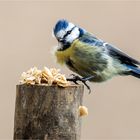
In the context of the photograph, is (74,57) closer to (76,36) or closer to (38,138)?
(76,36)

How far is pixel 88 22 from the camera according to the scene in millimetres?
5375

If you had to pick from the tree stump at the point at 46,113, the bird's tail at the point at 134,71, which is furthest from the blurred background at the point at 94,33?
the tree stump at the point at 46,113

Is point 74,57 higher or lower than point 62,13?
lower

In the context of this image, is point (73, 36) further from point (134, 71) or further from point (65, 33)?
point (134, 71)

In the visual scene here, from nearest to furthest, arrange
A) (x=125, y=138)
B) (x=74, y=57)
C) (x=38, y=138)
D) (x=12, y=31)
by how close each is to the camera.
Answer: (x=38, y=138) < (x=74, y=57) < (x=125, y=138) < (x=12, y=31)

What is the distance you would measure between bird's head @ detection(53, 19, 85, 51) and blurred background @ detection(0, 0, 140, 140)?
2.17 feet

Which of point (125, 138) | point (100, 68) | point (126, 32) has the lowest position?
point (125, 138)

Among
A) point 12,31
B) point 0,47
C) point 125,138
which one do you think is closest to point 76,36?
point 125,138

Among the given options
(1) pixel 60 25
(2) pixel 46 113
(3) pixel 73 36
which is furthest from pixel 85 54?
(2) pixel 46 113

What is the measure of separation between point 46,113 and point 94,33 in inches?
108

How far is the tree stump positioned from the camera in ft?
8.40

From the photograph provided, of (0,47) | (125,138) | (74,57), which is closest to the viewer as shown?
(74,57)

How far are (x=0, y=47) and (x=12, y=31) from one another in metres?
0.40

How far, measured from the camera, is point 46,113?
8.41 ft
